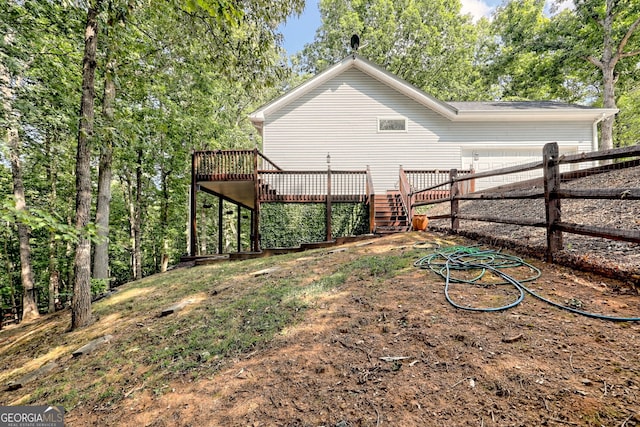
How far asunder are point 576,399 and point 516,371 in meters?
0.26

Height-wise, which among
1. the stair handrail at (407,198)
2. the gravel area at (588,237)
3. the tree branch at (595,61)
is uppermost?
the tree branch at (595,61)

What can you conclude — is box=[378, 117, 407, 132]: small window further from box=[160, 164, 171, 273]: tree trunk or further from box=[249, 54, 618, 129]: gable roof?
box=[160, 164, 171, 273]: tree trunk

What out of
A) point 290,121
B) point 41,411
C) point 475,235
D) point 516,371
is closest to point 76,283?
point 41,411

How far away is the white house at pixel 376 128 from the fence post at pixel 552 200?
821 centimetres

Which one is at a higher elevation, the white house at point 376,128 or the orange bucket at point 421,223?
the white house at point 376,128

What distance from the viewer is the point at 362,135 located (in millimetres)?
11305

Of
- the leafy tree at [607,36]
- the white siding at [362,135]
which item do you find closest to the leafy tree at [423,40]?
the leafy tree at [607,36]

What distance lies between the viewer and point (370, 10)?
19.0 metres

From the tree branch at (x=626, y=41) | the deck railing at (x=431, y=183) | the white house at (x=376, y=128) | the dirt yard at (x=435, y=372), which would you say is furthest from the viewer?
the tree branch at (x=626, y=41)

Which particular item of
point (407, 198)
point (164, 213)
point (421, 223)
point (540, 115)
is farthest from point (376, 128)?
point (164, 213)

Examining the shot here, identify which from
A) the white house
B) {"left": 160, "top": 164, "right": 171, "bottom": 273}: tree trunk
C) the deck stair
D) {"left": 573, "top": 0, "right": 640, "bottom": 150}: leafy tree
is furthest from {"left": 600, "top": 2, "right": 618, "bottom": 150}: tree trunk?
{"left": 160, "top": 164, "right": 171, "bottom": 273}: tree trunk

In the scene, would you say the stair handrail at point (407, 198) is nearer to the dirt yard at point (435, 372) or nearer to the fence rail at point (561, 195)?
the fence rail at point (561, 195)

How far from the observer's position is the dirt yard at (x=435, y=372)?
1.37m

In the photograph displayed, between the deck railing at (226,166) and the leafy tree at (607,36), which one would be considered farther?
the leafy tree at (607,36)
